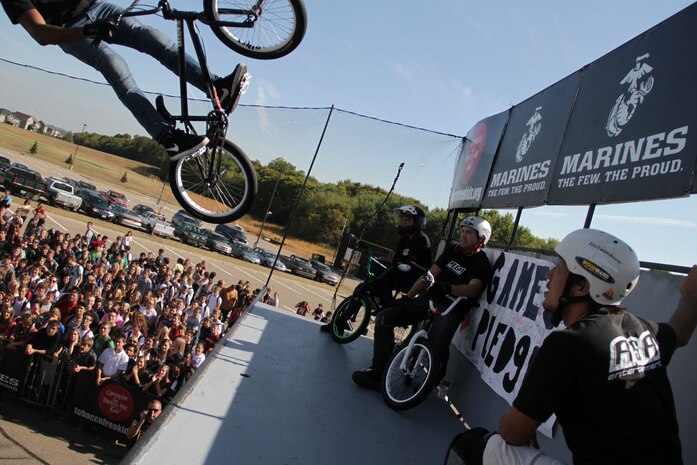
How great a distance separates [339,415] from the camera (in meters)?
4.39

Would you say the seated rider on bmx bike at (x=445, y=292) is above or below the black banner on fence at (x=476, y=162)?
below

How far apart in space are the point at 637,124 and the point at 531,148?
202cm

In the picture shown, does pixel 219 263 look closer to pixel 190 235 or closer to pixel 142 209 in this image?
pixel 190 235

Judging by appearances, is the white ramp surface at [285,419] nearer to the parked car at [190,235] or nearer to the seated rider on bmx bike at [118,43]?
the seated rider on bmx bike at [118,43]

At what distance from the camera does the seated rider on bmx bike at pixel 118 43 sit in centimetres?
299

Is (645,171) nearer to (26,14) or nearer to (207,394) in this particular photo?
(207,394)

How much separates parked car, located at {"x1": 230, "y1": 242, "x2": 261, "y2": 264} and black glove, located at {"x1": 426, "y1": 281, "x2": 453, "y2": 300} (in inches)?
1185

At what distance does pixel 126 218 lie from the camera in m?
31.1

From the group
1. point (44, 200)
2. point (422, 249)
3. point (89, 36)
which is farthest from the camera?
point (44, 200)

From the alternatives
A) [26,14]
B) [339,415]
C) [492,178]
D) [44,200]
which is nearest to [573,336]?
[339,415]

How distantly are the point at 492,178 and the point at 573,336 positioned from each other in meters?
5.13

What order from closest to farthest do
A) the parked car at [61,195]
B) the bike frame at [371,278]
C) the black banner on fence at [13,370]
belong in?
the bike frame at [371,278] < the black banner on fence at [13,370] < the parked car at [61,195]

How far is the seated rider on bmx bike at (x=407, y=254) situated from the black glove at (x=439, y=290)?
35.0 inches

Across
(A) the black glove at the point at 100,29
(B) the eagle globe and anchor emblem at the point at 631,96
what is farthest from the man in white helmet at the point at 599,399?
(A) the black glove at the point at 100,29
